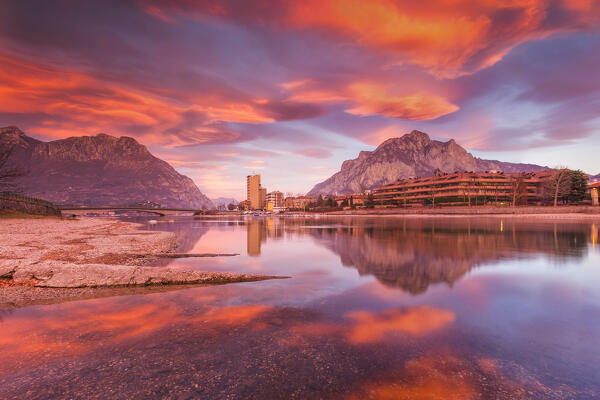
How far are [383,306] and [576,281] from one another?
11.0 metres

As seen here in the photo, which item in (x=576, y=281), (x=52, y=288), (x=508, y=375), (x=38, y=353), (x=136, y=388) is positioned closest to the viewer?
(x=136, y=388)

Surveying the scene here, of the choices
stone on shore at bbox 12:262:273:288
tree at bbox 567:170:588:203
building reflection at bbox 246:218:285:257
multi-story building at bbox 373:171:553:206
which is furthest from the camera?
multi-story building at bbox 373:171:553:206

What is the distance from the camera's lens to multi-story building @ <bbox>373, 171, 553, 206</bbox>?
12625cm

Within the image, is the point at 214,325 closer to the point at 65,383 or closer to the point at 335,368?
the point at 65,383

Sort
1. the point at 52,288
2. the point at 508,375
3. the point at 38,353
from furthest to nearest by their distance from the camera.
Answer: the point at 52,288, the point at 38,353, the point at 508,375

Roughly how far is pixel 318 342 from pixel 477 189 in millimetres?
159526

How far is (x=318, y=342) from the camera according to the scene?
6648mm

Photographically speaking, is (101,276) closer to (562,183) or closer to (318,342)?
(318,342)

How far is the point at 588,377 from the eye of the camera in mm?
5281

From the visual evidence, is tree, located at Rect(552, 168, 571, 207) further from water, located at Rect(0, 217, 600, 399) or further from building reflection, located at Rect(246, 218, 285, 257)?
water, located at Rect(0, 217, 600, 399)

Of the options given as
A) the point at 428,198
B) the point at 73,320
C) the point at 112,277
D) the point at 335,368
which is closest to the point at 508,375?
the point at 335,368

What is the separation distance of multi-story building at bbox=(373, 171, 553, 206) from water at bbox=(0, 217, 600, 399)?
424ft

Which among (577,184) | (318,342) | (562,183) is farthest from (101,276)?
(577,184)

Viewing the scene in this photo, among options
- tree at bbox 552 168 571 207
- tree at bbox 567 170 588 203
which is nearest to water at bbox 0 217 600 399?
tree at bbox 552 168 571 207
